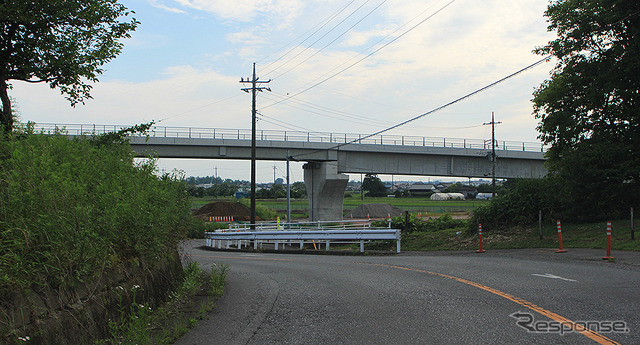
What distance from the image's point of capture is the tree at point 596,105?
22094 mm

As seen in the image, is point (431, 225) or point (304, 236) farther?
point (431, 225)

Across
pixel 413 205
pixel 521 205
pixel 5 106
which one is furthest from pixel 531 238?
pixel 413 205

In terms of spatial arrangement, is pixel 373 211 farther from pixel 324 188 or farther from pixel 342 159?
pixel 324 188

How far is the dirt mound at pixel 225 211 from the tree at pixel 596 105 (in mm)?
49352

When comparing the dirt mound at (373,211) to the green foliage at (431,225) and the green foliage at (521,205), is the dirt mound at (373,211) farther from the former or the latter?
the green foliage at (521,205)

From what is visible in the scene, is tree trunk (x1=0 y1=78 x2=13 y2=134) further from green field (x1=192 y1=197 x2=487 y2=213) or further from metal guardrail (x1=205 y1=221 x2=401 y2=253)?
green field (x1=192 y1=197 x2=487 y2=213)

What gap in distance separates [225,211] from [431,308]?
63818 millimetres

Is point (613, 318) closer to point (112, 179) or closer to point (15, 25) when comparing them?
point (112, 179)

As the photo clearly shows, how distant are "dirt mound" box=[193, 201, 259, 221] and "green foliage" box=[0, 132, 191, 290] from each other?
5959 centimetres

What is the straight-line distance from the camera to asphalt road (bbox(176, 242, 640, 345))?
623cm

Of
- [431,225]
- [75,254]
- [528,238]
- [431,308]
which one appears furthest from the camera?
[431,225]

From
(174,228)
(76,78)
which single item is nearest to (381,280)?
(174,228)

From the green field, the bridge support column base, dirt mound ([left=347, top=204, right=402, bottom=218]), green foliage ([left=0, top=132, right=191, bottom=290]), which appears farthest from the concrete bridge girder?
green foliage ([left=0, top=132, right=191, bottom=290])

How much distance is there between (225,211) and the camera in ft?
229
